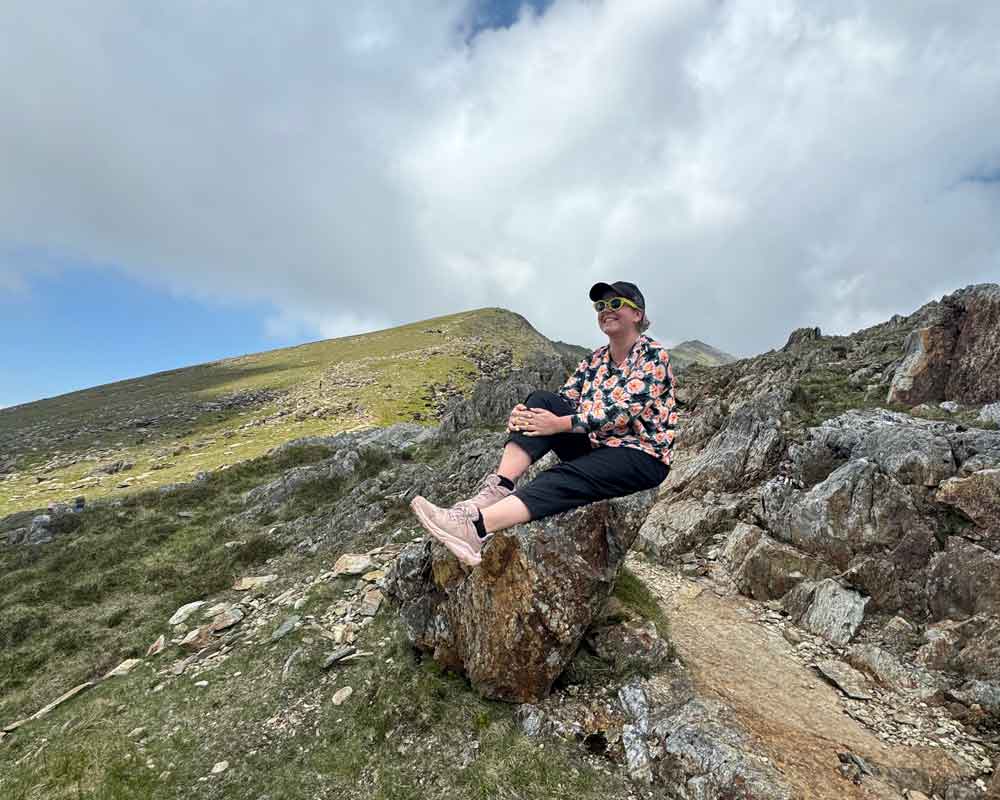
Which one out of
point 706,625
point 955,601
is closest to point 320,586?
point 706,625

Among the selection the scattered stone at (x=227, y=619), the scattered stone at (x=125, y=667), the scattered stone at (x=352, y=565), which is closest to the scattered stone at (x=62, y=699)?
the scattered stone at (x=125, y=667)

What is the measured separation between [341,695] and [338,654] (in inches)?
48.2

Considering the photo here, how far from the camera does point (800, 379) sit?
27453 millimetres

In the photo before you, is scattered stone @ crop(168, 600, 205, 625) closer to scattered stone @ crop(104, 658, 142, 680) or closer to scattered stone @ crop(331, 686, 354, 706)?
scattered stone @ crop(104, 658, 142, 680)

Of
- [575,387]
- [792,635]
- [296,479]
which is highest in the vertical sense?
[575,387]

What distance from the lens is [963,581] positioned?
32.0 ft

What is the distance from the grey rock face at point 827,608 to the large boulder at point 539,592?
20.9ft

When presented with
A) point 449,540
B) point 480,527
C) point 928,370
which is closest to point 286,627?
point 449,540

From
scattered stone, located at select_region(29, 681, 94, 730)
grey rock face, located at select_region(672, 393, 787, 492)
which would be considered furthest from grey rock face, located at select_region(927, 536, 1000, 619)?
scattered stone, located at select_region(29, 681, 94, 730)

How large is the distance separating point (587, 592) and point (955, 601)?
895cm

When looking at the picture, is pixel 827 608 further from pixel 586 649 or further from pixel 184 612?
pixel 184 612

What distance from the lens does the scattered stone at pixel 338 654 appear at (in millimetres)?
9148

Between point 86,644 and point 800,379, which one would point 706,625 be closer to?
point 86,644

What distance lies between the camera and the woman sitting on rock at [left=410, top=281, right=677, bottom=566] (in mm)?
5199
